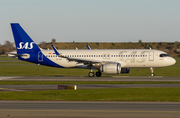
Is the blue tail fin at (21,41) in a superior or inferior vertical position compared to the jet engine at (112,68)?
superior

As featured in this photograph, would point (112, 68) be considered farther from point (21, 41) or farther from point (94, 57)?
point (21, 41)

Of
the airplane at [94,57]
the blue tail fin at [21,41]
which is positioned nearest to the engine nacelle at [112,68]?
the airplane at [94,57]

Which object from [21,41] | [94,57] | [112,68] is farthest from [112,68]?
[21,41]

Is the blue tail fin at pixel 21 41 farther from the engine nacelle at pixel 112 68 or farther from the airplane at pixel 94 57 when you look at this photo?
the engine nacelle at pixel 112 68

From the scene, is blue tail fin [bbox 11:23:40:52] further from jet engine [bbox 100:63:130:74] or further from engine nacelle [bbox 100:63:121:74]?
engine nacelle [bbox 100:63:121:74]

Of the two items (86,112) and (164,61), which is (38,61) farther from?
(86,112)

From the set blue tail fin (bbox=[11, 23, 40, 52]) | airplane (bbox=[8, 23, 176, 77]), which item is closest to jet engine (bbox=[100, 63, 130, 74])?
airplane (bbox=[8, 23, 176, 77])

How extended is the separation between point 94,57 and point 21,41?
1144cm

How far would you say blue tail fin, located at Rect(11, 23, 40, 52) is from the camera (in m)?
42.8

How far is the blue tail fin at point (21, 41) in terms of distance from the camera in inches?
1687

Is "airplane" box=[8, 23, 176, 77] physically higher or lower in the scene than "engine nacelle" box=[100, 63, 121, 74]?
higher

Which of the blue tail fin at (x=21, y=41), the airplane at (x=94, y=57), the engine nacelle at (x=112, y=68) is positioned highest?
the blue tail fin at (x=21, y=41)

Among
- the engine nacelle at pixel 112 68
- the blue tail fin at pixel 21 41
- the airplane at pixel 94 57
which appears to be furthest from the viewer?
the blue tail fin at pixel 21 41

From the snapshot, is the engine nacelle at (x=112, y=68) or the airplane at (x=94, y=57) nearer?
the engine nacelle at (x=112, y=68)
